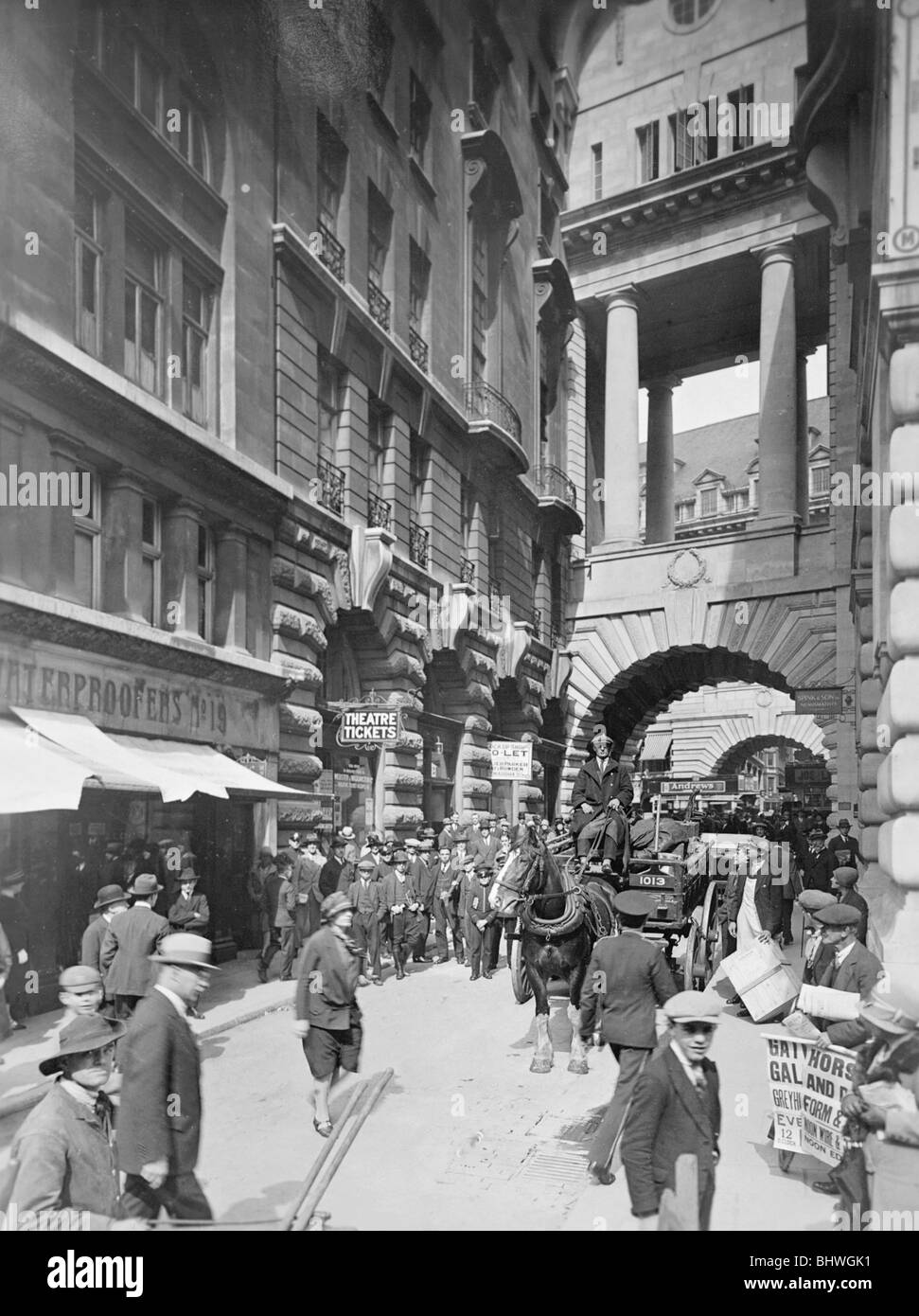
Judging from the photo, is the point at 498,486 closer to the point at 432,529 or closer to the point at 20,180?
the point at 432,529

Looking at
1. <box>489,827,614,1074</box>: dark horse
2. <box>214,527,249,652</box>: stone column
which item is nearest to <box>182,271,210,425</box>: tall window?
<box>214,527,249,652</box>: stone column

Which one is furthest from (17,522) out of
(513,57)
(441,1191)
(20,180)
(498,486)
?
(513,57)

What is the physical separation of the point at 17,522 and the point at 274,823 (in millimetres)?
7093

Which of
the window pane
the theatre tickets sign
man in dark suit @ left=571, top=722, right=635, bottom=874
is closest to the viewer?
the theatre tickets sign

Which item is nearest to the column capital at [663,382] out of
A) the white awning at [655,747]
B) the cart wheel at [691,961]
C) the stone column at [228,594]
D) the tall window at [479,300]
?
the white awning at [655,747]

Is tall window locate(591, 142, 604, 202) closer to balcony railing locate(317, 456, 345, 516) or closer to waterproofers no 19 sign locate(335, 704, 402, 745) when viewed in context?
balcony railing locate(317, 456, 345, 516)

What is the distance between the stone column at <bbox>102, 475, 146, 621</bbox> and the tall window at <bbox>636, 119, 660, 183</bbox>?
25.1 meters

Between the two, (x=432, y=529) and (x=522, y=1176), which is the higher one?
(x=432, y=529)

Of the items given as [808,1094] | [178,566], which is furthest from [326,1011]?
[178,566]

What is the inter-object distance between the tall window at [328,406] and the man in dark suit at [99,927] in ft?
39.5

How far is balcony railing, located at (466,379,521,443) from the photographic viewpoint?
27859 mm

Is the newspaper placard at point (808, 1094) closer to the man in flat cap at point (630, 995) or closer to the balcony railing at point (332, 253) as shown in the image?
the man in flat cap at point (630, 995)

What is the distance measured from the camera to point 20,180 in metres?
13.0

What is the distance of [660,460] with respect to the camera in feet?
142
